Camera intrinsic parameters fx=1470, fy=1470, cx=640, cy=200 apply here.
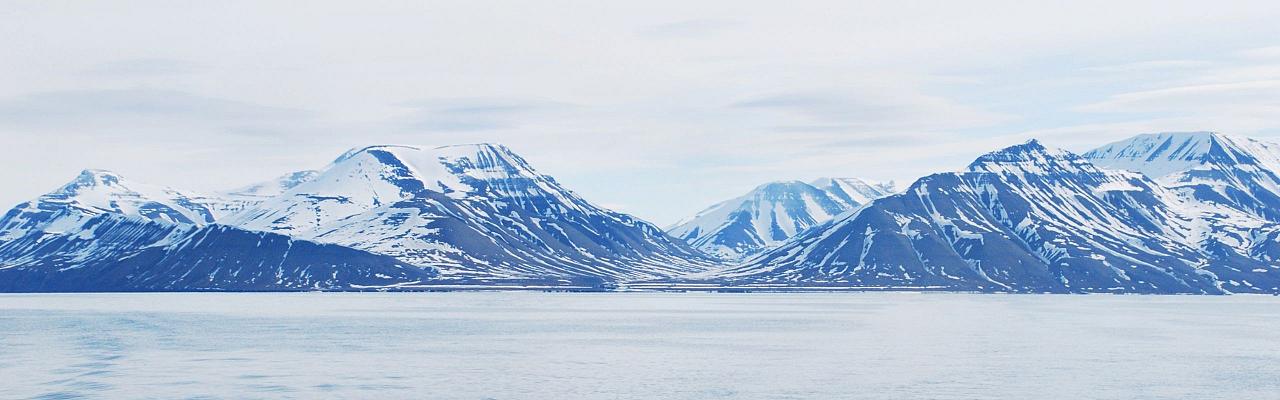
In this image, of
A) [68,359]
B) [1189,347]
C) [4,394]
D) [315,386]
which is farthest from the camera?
[1189,347]

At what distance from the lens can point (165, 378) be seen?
136375 mm

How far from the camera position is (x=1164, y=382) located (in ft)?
452

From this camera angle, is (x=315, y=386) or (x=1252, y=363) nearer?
(x=315, y=386)

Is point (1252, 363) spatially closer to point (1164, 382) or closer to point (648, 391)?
point (1164, 382)

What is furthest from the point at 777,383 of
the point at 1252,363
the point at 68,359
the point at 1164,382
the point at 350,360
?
the point at 68,359

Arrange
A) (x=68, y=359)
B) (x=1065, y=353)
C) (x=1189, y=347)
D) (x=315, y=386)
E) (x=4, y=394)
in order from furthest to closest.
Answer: (x=1189, y=347) → (x=1065, y=353) → (x=68, y=359) → (x=315, y=386) → (x=4, y=394)

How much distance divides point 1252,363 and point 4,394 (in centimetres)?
12851

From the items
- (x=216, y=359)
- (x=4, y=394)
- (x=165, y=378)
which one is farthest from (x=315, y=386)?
(x=216, y=359)

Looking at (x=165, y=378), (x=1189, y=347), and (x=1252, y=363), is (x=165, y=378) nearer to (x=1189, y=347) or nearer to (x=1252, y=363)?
(x=1252, y=363)

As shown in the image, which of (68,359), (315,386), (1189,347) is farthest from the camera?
(1189,347)

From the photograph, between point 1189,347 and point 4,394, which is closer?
point 4,394

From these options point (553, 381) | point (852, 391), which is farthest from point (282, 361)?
point (852, 391)

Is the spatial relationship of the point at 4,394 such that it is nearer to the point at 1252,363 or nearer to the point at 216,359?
the point at 216,359

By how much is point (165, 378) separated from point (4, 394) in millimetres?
17776
